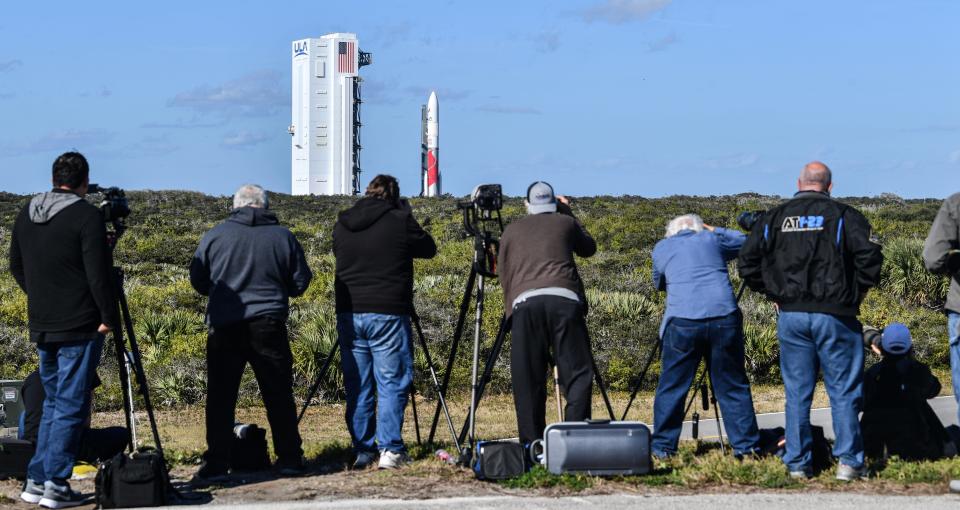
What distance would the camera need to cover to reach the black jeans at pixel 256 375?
798 centimetres

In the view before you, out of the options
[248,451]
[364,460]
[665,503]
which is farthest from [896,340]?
[248,451]

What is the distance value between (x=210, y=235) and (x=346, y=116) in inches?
2031

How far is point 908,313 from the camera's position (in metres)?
19.4

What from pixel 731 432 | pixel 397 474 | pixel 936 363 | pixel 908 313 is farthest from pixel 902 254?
pixel 397 474

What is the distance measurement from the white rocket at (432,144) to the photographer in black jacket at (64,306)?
48345 mm

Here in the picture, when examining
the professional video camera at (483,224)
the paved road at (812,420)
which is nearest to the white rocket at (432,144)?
the paved road at (812,420)

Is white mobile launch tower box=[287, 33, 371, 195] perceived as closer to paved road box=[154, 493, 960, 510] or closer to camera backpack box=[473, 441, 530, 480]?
camera backpack box=[473, 441, 530, 480]

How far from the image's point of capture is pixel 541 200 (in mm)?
8195

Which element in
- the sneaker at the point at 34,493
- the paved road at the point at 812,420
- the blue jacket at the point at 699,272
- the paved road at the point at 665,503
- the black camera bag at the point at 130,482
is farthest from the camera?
the paved road at the point at 812,420

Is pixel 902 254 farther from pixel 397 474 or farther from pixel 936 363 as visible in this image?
pixel 397 474

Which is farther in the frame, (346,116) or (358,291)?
(346,116)

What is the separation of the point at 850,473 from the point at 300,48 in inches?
2132

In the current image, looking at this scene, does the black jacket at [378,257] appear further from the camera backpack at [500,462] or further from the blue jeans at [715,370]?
the blue jeans at [715,370]

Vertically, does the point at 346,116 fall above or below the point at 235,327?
above
